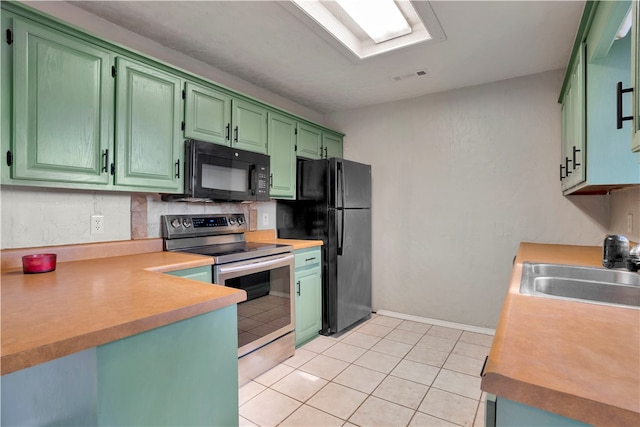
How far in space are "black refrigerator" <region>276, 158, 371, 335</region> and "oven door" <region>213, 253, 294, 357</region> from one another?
0.54 m

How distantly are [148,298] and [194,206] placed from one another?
1537 millimetres

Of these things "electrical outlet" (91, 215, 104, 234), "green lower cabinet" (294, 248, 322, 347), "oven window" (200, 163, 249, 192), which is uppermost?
"oven window" (200, 163, 249, 192)

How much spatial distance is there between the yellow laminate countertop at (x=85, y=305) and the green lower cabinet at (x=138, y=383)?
0.06 metres

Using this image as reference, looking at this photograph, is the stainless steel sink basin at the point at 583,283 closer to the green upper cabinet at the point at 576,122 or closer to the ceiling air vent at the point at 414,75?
the green upper cabinet at the point at 576,122

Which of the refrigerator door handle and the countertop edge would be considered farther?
the refrigerator door handle

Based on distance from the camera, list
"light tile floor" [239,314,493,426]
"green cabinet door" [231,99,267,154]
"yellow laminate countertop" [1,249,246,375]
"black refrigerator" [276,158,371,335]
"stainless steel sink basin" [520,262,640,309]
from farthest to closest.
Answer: "black refrigerator" [276,158,371,335]
"green cabinet door" [231,99,267,154]
"light tile floor" [239,314,493,426]
"stainless steel sink basin" [520,262,640,309]
"yellow laminate countertop" [1,249,246,375]

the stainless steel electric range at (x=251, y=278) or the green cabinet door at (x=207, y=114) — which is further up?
the green cabinet door at (x=207, y=114)

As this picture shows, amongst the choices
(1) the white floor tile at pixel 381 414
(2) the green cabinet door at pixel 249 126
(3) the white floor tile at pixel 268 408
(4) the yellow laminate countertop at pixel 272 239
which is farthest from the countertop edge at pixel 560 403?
(2) the green cabinet door at pixel 249 126

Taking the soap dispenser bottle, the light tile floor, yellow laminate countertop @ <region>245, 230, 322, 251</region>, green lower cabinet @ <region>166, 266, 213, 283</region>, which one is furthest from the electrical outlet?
the soap dispenser bottle

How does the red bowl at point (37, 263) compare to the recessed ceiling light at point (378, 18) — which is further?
the recessed ceiling light at point (378, 18)

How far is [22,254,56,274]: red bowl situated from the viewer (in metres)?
1.41

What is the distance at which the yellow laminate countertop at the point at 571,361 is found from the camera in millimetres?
500

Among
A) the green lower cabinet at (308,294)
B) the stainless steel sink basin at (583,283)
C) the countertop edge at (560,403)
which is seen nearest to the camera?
the countertop edge at (560,403)

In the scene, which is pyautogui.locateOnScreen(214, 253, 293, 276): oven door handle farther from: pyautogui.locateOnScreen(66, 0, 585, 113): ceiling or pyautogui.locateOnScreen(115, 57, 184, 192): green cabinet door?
pyautogui.locateOnScreen(66, 0, 585, 113): ceiling
